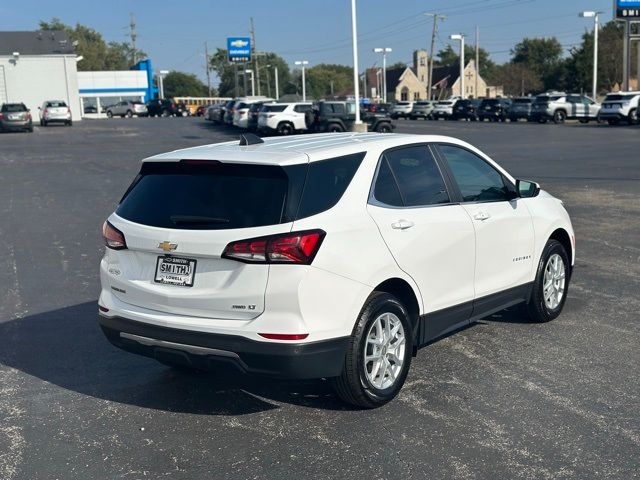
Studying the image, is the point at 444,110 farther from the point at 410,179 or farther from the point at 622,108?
the point at 410,179

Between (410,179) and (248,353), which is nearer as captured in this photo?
(248,353)

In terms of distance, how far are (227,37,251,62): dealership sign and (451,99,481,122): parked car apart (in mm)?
37680

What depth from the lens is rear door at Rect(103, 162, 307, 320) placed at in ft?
14.5

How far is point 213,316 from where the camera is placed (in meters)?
4.52

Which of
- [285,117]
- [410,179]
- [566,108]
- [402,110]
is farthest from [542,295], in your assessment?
[402,110]

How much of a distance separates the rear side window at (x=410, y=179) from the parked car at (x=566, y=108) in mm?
44712

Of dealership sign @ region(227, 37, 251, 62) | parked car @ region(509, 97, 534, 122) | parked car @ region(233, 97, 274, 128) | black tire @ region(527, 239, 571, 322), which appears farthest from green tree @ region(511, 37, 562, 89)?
black tire @ region(527, 239, 571, 322)

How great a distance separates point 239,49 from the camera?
297ft

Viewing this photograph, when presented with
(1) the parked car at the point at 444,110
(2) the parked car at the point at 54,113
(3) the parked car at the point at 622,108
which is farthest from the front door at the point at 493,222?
(1) the parked car at the point at 444,110

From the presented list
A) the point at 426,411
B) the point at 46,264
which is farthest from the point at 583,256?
the point at 46,264

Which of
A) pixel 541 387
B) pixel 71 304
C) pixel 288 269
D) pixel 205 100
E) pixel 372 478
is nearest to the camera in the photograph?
pixel 372 478

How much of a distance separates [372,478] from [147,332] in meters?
1.67

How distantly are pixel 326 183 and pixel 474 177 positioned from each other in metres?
1.79

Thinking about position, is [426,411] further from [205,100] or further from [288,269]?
[205,100]
